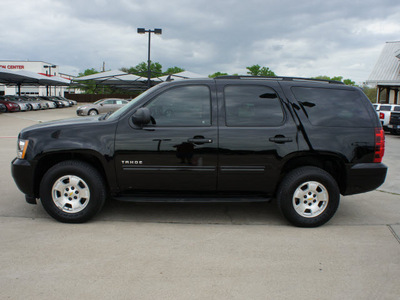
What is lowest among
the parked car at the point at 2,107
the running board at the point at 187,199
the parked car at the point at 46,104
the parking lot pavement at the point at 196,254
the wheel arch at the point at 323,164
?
the parking lot pavement at the point at 196,254

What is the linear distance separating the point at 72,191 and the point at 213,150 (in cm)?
175

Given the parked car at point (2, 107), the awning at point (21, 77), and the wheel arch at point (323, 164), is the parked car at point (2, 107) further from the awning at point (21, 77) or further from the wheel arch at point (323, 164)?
the wheel arch at point (323, 164)

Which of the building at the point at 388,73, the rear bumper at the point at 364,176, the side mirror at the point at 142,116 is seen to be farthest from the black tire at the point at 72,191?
the building at the point at 388,73

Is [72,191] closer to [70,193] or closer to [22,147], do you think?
[70,193]

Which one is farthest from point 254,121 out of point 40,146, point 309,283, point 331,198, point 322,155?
point 40,146

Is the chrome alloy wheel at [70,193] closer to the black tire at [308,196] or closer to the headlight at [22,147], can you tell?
the headlight at [22,147]

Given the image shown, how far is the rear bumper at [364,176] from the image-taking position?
4.36 metres

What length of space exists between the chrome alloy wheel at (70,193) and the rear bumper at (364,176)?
3.17m

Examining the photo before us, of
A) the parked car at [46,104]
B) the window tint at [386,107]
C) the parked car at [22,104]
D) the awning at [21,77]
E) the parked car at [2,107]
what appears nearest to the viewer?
the window tint at [386,107]

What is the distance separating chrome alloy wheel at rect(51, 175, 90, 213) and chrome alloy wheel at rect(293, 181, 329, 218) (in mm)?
2529

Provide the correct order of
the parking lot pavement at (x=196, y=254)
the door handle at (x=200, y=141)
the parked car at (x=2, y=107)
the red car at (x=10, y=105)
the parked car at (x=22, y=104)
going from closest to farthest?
the parking lot pavement at (x=196, y=254) → the door handle at (x=200, y=141) → the parked car at (x=2, y=107) → the red car at (x=10, y=105) → the parked car at (x=22, y=104)

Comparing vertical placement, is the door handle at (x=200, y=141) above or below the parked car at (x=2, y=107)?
below

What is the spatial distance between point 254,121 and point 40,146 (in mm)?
2558

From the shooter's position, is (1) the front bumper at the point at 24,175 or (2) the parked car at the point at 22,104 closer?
(1) the front bumper at the point at 24,175
